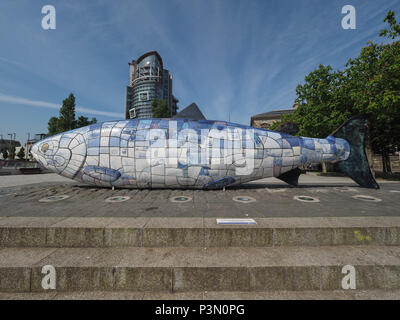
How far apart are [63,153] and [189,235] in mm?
5419

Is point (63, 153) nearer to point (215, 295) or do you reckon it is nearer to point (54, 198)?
point (54, 198)

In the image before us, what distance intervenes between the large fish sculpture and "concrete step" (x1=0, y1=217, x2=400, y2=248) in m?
2.70

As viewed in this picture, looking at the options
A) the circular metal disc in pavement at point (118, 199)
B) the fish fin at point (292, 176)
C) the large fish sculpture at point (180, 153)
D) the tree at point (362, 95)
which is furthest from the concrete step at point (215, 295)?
the tree at point (362, 95)

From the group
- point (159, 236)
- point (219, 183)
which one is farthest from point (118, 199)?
point (219, 183)

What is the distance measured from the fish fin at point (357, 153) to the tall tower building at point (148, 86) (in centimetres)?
5988

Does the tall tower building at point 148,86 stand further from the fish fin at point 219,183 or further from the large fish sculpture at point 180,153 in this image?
the fish fin at point 219,183

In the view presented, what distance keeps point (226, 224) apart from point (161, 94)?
248 feet

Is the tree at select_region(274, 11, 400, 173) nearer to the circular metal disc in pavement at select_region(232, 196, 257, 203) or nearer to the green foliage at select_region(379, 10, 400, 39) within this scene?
the green foliage at select_region(379, 10, 400, 39)

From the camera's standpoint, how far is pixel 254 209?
414 centimetres

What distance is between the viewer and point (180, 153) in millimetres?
5602

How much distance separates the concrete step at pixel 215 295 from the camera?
2.37 m

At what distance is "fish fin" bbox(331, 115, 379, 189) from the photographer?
6.10 metres

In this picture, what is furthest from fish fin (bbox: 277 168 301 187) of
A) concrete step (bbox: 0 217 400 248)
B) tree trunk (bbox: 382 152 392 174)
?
tree trunk (bbox: 382 152 392 174)
